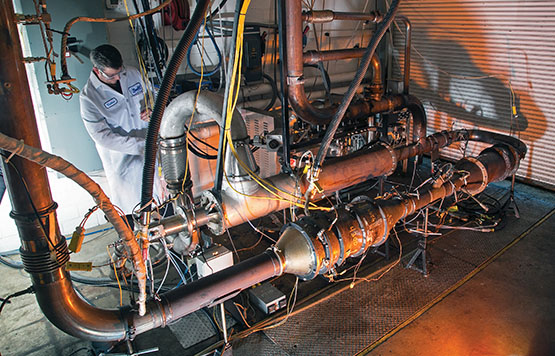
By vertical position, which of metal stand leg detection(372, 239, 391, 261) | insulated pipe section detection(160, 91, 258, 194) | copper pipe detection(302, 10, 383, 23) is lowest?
metal stand leg detection(372, 239, 391, 261)

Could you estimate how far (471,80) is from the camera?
550cm

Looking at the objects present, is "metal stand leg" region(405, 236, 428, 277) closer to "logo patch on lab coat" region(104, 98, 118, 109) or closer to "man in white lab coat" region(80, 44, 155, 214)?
"man in white lab coat" region(80, 44, 155, 214)

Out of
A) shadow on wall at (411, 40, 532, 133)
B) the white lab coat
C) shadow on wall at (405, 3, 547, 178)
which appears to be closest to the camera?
the white lab coat

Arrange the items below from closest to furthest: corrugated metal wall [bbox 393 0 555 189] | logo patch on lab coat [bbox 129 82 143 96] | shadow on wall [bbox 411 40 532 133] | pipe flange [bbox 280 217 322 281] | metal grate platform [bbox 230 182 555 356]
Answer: pipe flange [bbox 280 217 322 281] → metal grate platform [bbox 230 182 555 356] → logo patch on lab coat [bbox 129 82 143 96] → corrugated metal wall [bbox 393 0 555 189] → shadow on wall [bbox 411 40 532 133]

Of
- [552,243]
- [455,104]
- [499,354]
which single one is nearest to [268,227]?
[499,354]

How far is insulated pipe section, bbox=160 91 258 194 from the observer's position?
8.74 ft

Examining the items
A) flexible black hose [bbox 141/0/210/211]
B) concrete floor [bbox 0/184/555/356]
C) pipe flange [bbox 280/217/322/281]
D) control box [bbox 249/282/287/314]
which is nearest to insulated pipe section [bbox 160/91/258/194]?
flexible black hose [bbox 141/0/210/211]

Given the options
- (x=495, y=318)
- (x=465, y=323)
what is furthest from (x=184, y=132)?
(x=495, y=318)

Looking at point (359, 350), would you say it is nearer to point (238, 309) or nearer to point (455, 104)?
point (238, 309)

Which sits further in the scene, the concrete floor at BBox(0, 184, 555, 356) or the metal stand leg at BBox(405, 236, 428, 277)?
the metal stand leg at BBox(405, 236, 428, 277)

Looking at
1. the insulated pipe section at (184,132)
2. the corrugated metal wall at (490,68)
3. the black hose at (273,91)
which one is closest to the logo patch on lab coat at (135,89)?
the insulated pipe section at (184,132)

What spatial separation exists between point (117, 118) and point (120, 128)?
0.10 metres

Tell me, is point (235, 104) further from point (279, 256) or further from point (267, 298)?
point (267, 298)

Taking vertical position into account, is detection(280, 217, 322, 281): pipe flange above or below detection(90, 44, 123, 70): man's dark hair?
below
